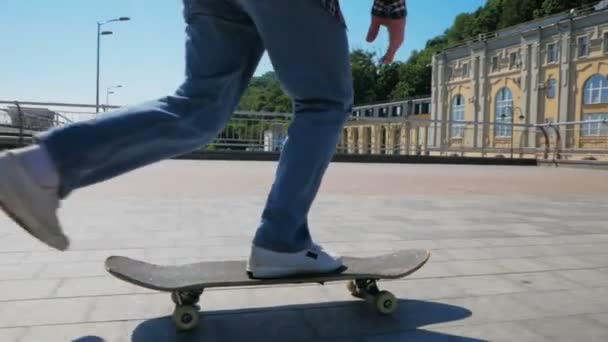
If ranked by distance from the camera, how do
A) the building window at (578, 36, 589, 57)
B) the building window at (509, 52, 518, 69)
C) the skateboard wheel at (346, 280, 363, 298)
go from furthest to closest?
the building window at (509, 52, 518, 69) < the building window at (578, 36, 589, 57) < the skateboard wheel at (346, 280, 363, 298)

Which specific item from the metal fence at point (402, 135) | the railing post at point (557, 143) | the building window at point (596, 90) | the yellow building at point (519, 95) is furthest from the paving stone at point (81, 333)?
the building window at point (596, 90)

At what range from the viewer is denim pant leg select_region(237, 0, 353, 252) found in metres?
1.79

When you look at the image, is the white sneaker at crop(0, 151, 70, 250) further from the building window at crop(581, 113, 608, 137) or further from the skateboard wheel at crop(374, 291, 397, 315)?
the building window at crop(581, 113, 608, 137)

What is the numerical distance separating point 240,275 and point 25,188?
764 mm

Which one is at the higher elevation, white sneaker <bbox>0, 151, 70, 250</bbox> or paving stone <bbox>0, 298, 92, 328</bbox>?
white sneaker <bbox>0, 151, 70, 250</bbox>

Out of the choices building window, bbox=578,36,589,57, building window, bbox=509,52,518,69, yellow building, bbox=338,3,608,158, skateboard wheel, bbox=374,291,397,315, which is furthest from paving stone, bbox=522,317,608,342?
building window, bbox=509,52,518,69

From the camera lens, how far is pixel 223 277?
187cm

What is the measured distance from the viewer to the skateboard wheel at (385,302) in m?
1.92

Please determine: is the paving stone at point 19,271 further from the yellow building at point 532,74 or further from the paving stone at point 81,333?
the yellow building at point 532,74

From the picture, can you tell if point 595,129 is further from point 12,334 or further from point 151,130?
point 12,334

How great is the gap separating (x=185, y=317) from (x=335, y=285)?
799mm

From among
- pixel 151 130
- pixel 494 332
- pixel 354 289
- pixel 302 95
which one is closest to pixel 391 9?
pixel 302 95

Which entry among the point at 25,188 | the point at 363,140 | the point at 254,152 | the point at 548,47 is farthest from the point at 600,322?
the point at 548,47

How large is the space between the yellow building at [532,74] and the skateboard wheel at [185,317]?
46.3 meters
